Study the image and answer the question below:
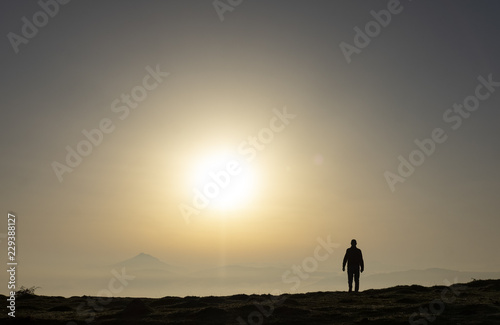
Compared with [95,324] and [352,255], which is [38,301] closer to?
[95,324]

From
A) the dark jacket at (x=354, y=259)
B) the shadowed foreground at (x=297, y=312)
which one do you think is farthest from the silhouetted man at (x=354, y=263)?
the shadowed foreground at (x=297, y=312)

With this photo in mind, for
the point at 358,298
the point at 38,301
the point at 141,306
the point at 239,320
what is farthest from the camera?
the point at 38,301

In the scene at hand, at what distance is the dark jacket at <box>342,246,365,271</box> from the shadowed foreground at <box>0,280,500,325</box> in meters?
3.23

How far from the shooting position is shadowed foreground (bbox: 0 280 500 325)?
61.5 feet

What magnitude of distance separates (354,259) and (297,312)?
11.2 metres

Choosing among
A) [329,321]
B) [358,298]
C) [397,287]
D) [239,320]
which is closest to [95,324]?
[239,320]

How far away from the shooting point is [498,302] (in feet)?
69.0

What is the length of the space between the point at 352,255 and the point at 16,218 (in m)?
19.5

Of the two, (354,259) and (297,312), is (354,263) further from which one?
(297,312)

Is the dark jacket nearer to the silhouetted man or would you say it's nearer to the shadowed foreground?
the silhouetted man

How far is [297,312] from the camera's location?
20.8 m

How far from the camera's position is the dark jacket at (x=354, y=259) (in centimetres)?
3087

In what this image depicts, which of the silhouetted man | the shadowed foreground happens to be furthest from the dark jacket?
the shadowed foreground

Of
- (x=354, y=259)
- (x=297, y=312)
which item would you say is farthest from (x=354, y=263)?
(x=297, y=312)
